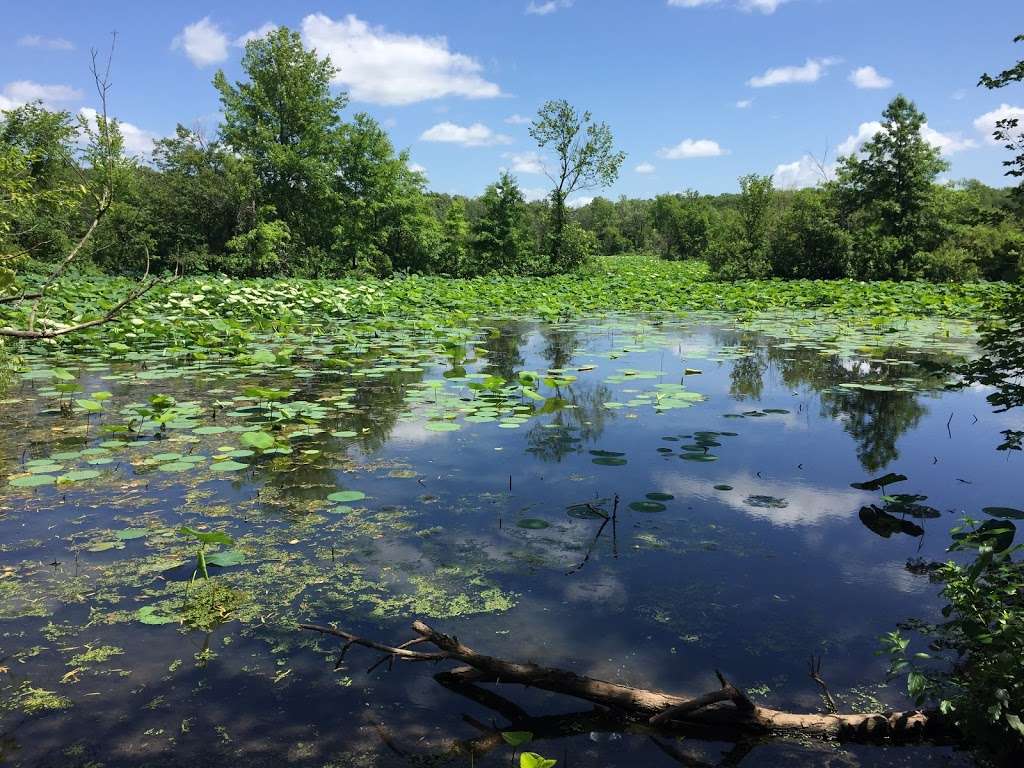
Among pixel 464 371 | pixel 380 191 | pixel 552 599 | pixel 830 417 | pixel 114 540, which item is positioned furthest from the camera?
pixel 380 191

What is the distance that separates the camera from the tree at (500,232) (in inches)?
1073

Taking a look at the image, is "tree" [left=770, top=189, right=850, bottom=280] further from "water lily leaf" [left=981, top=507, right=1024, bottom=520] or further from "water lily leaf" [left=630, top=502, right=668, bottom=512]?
"water lily leaf" [left=630, top=502, right=668, bottom=512]

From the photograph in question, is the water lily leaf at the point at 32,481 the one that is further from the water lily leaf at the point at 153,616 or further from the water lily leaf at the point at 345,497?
the water lily leaf at the point at 153,616

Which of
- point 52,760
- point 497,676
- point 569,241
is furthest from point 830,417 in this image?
point 569,241

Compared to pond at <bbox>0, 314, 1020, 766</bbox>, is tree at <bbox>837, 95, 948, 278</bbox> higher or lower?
higher

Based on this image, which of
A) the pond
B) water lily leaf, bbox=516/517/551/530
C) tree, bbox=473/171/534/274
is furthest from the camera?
tree, bbox=473/171/534/274

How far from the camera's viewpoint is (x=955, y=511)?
3822mm

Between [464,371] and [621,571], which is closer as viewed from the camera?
[621,571]

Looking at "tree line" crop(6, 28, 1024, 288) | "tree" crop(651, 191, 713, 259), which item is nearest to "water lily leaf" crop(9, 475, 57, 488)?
"tree line" crop(6, 28, 1024, 288)

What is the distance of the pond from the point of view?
208cm

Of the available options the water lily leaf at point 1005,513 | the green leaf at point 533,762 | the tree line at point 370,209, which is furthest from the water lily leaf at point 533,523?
the tree line at point 370,209

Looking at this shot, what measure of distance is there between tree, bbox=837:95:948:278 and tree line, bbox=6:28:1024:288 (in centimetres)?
5

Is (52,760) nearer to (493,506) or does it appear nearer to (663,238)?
(493,506)

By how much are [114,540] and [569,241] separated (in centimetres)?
2571
